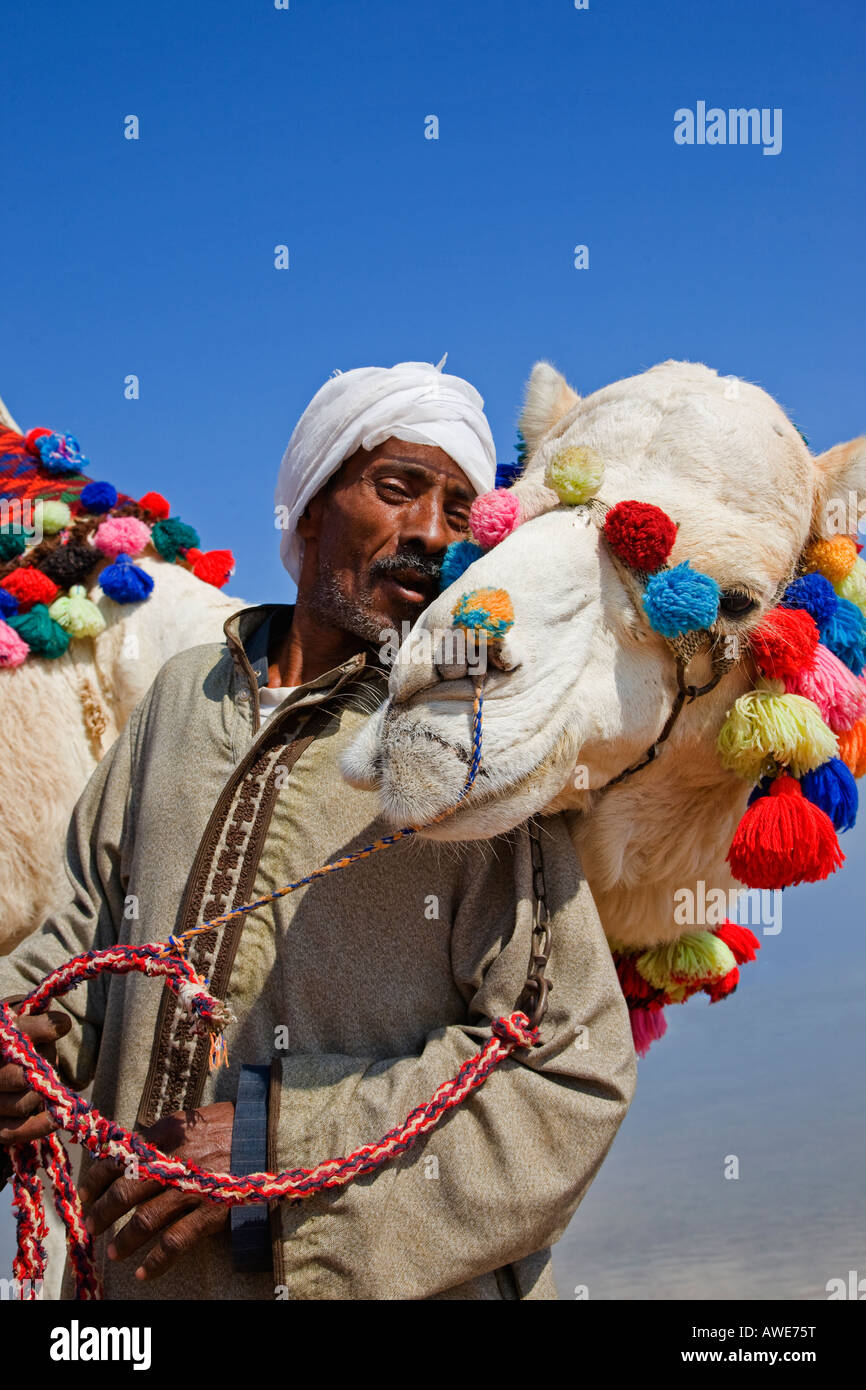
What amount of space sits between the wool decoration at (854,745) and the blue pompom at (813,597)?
21 centimetres

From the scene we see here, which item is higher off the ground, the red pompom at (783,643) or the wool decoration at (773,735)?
the red pompom at (783,643)

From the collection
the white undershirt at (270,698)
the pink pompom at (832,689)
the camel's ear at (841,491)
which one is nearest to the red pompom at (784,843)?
the pink pompom at (832,689)

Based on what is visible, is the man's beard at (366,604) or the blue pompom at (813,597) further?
the man's beard at (366,604)

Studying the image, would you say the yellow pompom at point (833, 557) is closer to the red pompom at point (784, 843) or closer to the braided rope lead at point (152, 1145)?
the red pompom at point (784, 843)

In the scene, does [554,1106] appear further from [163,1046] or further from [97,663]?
[97,663]

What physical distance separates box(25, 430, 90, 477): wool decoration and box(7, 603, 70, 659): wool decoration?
615mm

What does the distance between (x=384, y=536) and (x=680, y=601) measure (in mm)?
995

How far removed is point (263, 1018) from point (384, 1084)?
315 millimetres

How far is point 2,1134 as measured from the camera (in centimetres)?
201

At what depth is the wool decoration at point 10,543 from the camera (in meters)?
4.19

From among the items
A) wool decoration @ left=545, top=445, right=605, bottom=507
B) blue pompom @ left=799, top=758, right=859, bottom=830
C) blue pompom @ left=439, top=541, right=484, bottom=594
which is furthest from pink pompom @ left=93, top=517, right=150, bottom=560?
blue pompom @ left=799, top=758, right=859, bottom=830

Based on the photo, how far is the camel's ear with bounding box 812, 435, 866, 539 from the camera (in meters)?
2.18
